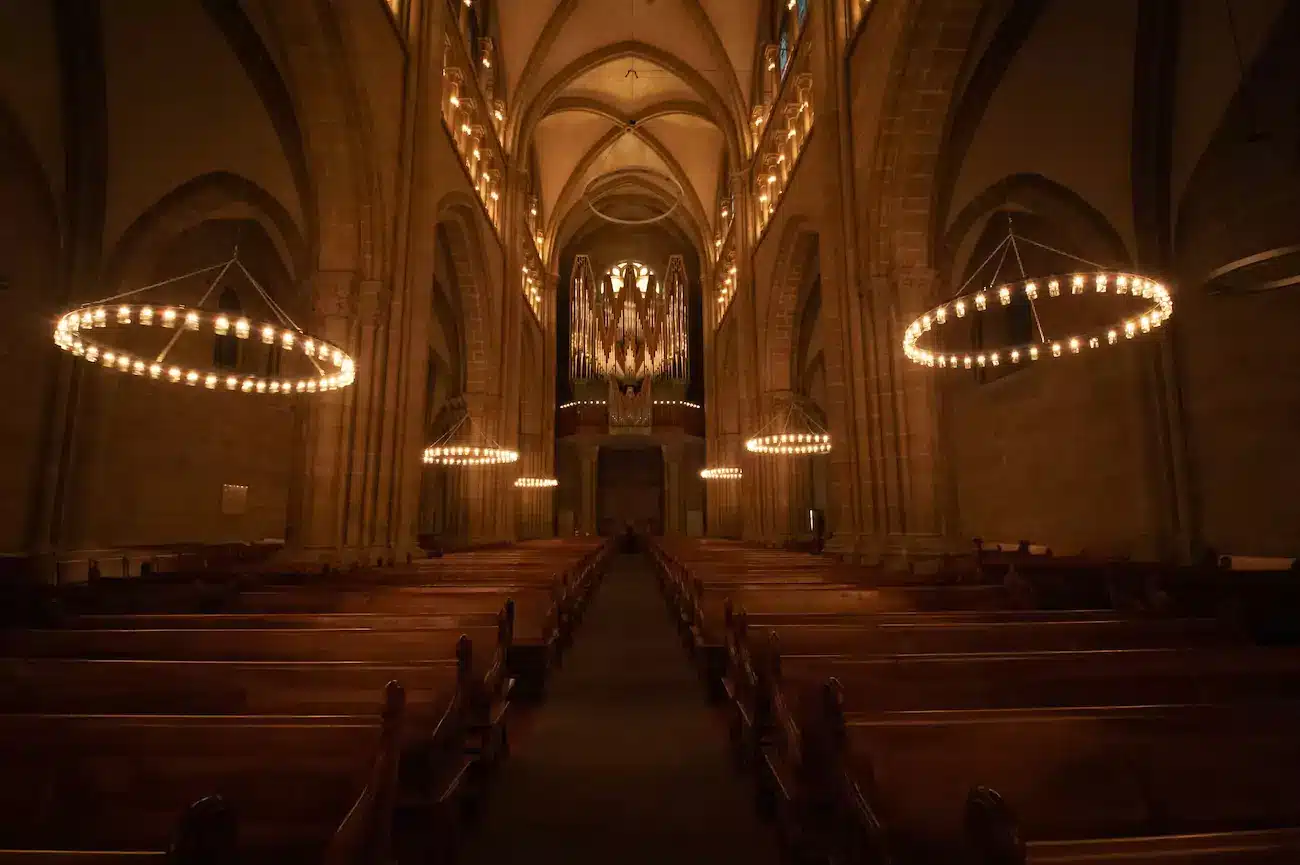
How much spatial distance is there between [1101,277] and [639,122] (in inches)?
869

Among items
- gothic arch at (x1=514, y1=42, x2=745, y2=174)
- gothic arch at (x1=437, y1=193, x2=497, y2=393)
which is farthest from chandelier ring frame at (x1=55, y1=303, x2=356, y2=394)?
gothic arch at (x1=514, y1=42, x2=745, y2=174)

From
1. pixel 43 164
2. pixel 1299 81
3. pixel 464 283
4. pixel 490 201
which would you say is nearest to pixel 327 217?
pixel 43 164

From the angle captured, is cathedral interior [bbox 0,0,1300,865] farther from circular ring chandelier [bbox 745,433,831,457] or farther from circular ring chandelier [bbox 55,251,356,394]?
circular ring chandelier [bbox 745,433,831,457]

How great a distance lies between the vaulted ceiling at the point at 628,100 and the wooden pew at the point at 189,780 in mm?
20969

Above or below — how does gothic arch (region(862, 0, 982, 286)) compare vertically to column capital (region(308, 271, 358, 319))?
above

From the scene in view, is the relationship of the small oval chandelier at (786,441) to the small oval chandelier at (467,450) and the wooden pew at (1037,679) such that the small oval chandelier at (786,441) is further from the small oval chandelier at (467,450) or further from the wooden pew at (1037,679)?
the wooden pew at (1037,679)

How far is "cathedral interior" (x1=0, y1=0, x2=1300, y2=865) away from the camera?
215 centimetres

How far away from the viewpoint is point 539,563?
10438 millimetres

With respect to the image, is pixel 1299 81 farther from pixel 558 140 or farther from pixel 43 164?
pixel 558 140

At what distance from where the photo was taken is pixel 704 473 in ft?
76.5

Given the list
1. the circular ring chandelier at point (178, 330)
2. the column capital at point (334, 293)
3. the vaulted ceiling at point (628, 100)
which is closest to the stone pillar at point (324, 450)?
the column capital at point (334, 293)

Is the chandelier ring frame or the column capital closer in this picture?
the chandelier ring frame

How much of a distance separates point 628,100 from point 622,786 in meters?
25.1

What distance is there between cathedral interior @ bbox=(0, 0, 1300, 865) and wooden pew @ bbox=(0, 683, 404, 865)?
0.01 meters
